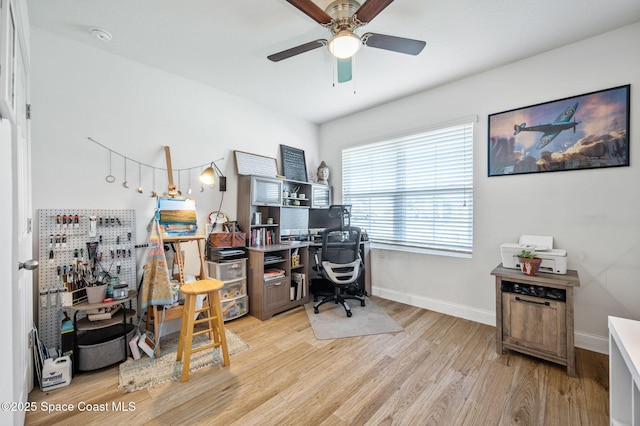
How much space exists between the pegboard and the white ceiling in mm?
1531

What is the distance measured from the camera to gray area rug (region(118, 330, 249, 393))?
73.8 inches

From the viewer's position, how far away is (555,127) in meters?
2.45

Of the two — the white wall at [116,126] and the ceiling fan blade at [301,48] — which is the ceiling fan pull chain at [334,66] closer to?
the ceiling fan blade at [301,48]

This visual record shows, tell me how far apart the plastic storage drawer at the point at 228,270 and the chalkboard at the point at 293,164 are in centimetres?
148

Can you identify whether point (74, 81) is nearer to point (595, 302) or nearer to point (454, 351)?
point (454, 351)

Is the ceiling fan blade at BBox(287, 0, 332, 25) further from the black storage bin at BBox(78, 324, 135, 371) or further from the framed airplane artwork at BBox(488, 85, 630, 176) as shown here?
the black storage bin at BBox(78, 324, 135, 371)

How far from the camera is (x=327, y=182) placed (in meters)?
4.33

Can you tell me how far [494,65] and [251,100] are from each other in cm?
285

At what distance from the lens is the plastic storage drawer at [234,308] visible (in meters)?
2.85

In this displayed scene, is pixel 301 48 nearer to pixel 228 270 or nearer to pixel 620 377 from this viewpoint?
pixel 228 270

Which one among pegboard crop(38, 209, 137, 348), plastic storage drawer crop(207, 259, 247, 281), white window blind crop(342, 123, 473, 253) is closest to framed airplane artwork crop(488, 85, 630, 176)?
white window blind crop(342, 123, 473, 253)

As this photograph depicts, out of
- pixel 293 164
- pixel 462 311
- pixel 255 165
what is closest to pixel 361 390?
pixel 462 311

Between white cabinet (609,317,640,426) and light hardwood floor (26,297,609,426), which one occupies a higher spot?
white cabinet (609,317,640,426)

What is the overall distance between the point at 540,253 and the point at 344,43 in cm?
→ 236
